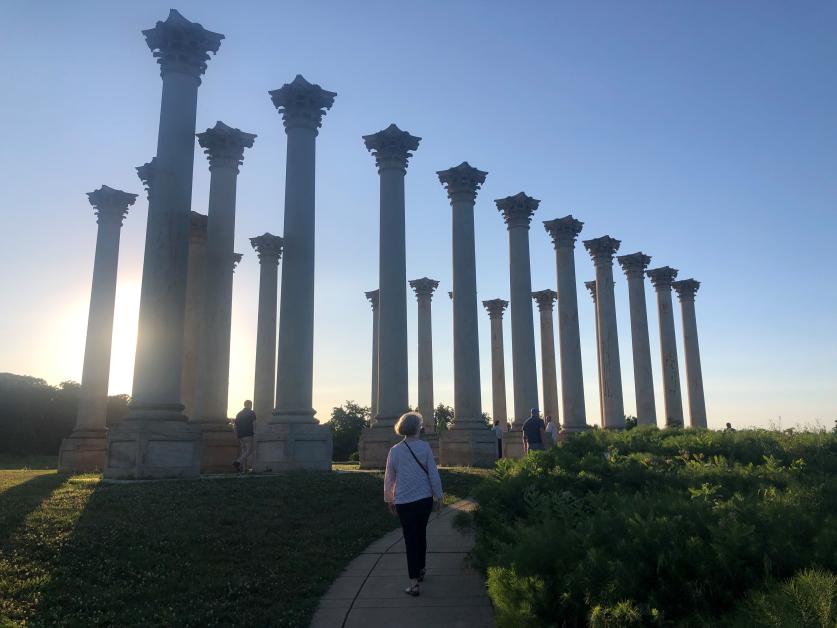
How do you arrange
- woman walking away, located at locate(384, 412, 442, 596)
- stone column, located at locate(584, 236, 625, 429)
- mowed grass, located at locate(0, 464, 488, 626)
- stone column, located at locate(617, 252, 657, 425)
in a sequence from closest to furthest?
1. mowed grass, located at locate(0, 464, 488, 626)
2. woman walking away, located at locate(384, 412, 442, 596)
3. stone column, located at locate(584, 236, 625, 429)
4. stone column, located at locate(617, 252, 657, 425)

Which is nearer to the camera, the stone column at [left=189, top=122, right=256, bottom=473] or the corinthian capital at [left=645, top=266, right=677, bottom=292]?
the stone column at [left=189, top=122, right=256, bottom=473]

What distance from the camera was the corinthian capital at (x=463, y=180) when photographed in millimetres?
50750

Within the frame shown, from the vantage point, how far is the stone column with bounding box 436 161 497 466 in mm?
45688

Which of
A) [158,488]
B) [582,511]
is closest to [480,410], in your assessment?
[158,488]

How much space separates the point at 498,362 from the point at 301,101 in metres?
49.9

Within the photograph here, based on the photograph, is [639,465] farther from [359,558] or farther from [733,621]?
[733,621]

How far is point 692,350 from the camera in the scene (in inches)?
2904

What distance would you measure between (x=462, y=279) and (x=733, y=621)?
43.0m

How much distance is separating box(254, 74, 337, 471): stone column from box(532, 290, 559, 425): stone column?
40.3m

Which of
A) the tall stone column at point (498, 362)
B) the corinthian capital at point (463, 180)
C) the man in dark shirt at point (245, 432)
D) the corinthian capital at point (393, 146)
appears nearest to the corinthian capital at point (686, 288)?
the tall stone column at point (498, 362)

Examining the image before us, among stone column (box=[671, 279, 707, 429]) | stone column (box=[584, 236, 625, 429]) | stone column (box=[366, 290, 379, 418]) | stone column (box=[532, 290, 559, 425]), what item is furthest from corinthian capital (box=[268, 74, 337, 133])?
stone column (box=[671, 279, 707, 429])

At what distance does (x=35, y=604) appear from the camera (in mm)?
12242

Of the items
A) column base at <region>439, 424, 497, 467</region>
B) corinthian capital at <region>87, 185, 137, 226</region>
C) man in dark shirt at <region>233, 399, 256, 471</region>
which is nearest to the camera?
man in dark shirt at <region>233, 399, 256, 471</region>

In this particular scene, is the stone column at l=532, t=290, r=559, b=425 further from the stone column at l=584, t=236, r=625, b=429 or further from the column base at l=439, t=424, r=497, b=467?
the column base at l=439, t=424, r=497, b=467
